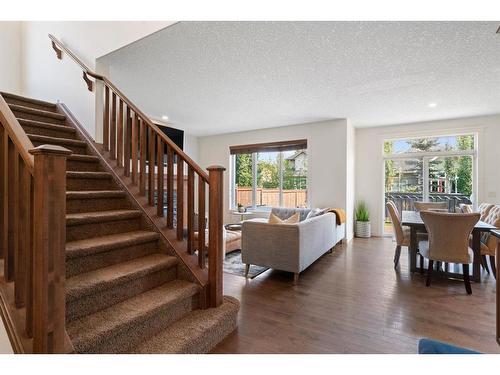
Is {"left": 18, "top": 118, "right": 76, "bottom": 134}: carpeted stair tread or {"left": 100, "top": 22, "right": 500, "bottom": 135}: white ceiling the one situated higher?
{"left": 100, "top": 22, "right": 500, "bottom": 135}: white ceiling

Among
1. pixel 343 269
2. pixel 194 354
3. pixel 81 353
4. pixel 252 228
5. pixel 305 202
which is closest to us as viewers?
pixel 81 353

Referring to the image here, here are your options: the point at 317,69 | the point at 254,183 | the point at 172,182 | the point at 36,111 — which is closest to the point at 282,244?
the point at 172,182

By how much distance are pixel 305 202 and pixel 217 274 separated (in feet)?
13.7

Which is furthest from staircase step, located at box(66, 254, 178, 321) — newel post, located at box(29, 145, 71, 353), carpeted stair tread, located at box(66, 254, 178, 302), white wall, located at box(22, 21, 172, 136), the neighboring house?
the neighboring house

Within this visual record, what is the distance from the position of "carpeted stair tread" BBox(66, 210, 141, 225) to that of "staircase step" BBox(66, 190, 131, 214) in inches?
2.7

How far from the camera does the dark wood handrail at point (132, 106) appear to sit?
86.6 inches

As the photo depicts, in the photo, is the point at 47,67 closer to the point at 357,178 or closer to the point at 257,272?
the point at 257,272

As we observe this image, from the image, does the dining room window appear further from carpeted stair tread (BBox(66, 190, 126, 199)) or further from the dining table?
carpeted stair tread (BBox(66, 190, 126, 199))

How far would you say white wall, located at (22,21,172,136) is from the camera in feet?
9.45

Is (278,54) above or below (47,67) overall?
below

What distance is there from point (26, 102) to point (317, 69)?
138 inches

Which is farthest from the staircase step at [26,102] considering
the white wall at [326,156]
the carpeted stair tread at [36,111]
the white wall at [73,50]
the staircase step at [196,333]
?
the white wall at [326,156]

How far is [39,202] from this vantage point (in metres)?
1.13
